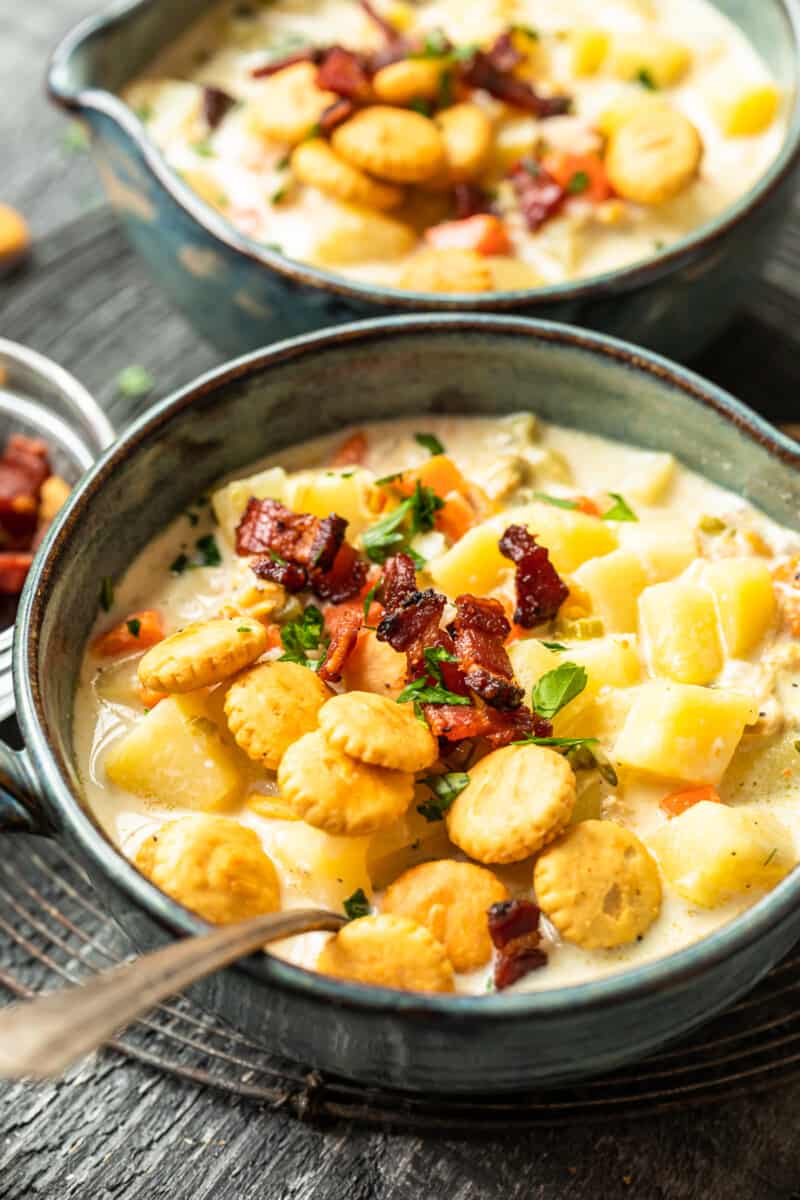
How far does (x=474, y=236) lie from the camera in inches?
131

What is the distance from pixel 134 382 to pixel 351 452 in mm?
1069

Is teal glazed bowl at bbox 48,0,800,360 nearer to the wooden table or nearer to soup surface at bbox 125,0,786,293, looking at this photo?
soup surface at bbox 125,0,786,293

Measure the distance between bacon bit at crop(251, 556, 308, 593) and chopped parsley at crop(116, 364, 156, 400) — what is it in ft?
4.24

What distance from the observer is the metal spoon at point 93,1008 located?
1449 mm

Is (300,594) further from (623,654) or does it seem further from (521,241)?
(521,241)

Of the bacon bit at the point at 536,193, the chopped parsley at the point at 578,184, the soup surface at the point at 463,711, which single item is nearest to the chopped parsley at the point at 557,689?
the soup surface at the point at 463,711

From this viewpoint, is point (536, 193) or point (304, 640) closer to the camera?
point (304, 640)

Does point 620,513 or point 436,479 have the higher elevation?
point 436,479

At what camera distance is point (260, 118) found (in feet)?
11.7

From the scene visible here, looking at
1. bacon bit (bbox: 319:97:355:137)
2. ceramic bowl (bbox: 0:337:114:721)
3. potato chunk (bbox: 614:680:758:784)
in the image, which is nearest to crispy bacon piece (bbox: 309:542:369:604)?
potato chunk (bbox: 614:680:758:784)

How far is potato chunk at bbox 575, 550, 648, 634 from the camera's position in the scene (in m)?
2.53

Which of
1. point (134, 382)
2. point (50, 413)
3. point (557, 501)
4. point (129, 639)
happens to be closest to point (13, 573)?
point (50, 413)

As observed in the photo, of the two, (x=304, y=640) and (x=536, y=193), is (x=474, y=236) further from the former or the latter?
(x=304, y=640)

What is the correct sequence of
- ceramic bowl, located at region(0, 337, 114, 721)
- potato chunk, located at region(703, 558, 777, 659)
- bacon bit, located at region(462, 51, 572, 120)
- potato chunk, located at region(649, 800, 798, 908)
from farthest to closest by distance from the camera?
bacon bit, located at region(462, 51, 572, 120)
ceramic bowl, located at region(0, 337, 114, 721)
potato chunk, located at region(703, 558, 777, 659)
potato chunk, located at region(649, 800, 798, 908)
